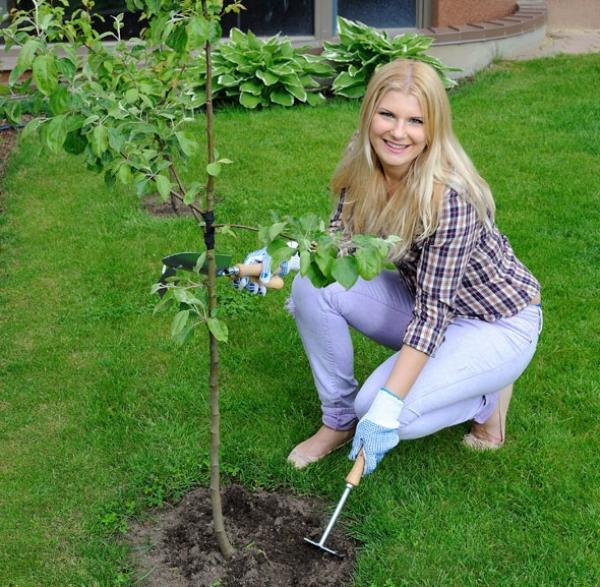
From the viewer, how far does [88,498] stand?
2.88 meters

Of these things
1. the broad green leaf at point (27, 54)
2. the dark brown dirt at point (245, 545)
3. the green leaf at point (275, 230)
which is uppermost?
the broad green leaf at point (27, 54)

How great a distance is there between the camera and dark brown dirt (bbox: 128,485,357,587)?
2549mm

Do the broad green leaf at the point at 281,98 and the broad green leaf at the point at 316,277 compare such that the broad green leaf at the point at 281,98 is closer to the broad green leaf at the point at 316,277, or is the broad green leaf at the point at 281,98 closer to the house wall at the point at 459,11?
the house wall at the point at 459,11

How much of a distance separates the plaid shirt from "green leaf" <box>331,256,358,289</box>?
0.70 meters

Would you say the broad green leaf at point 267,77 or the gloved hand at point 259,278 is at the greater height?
the gloved hand at point 259,278

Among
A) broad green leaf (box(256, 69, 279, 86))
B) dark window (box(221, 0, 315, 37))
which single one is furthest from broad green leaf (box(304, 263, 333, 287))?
dark window (box(221, 0, 315, 37))

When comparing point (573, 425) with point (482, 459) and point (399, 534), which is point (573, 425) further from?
point (399, 534)

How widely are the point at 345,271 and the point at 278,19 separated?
6.17 metres

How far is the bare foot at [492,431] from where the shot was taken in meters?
3.00

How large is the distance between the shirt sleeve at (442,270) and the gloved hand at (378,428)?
7.1 inches

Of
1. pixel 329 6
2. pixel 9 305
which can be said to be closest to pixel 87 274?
pixel 9 305

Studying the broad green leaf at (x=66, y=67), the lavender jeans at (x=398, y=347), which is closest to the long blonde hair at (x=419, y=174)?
the lavender jeans at (x=398, y=347)

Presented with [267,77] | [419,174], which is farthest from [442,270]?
[267,77]

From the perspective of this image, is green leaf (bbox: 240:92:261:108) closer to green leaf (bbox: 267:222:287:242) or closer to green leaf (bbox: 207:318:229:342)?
green leaf (bbox: 207:318:229:342)
